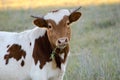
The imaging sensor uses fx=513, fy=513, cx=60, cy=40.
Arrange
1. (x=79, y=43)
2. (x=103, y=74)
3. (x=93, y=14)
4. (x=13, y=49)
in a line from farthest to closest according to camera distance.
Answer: (x=93, y=14)
(x=79, y=43)
(x=103, y=74)
(x=13, y=49)

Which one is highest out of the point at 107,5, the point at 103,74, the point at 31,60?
the point at 31,60

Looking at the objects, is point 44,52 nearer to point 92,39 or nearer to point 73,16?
point 73,16

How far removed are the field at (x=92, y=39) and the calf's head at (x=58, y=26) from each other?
1999 millimetres

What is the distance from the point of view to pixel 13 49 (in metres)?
8.43

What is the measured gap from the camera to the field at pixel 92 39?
988cm

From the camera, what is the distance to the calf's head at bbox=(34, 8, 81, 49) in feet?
25.0

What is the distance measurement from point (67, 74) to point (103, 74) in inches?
30.7

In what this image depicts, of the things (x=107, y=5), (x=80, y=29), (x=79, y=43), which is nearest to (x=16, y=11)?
(x=107, y=5)

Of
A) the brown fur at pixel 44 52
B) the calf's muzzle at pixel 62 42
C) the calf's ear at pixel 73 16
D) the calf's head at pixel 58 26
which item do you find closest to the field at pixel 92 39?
the brown fur at pixel 44 52

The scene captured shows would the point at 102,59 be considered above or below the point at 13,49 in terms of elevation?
below

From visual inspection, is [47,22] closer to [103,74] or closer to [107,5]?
[103,74]

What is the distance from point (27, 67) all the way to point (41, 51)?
0.35m

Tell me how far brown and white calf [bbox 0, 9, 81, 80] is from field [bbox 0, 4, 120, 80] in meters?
1.73

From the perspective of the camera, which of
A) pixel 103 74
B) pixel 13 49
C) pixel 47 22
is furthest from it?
pixel 103 74
